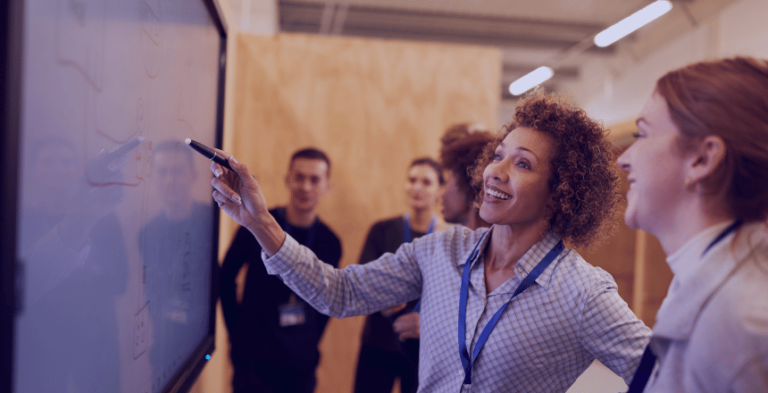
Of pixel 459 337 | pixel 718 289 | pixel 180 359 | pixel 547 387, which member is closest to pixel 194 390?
pixel 180 359

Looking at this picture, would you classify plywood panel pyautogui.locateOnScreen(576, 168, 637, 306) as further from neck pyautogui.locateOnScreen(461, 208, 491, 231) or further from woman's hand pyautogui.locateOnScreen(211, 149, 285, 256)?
woman's hand pyautogui.locateOnScreen(211, 149, 285, 256)

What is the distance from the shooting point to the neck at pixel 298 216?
2.37 meters

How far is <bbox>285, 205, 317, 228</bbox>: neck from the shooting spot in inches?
93.4

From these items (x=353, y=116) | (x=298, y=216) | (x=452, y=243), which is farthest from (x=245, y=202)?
(x=353, y=116)

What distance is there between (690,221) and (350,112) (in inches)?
116

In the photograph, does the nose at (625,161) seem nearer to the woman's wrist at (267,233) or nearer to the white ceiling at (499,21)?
the woman's wrist at (267,233)

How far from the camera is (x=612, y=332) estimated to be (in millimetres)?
1048

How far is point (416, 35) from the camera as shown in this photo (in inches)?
260

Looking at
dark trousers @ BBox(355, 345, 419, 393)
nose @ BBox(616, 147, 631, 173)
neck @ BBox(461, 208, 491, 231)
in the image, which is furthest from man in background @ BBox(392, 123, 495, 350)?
nose @ BBox(616, 147, 631, 173)

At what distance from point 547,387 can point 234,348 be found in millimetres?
1539

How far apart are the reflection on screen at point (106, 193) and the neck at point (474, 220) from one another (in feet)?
3.72

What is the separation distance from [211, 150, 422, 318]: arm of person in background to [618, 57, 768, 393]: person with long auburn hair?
72 centimetres

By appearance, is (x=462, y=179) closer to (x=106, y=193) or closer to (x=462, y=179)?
(x=462, y=179)

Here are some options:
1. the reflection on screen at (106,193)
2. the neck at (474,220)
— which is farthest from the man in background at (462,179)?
the reflection on screen at (106,193)
